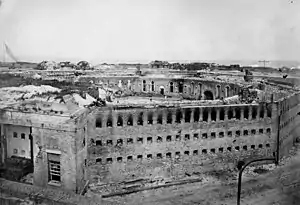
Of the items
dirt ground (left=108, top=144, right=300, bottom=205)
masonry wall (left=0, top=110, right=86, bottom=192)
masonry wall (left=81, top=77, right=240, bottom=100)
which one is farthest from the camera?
masonry wall (left=81, top=77, right=240, bottom=100)

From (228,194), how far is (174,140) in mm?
2584

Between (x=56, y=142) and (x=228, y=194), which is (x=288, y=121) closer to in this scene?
(x=228, y=194)

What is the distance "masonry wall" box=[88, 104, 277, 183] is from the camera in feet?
39.0

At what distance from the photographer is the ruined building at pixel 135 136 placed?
409 inches

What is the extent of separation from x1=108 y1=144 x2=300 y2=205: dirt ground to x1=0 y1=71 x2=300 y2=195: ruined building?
1.01m

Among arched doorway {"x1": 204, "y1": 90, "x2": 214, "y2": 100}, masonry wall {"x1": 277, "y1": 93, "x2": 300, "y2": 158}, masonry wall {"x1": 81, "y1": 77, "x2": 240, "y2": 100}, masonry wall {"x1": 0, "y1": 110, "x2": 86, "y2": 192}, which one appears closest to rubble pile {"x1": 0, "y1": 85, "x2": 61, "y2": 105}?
masonry wall {"x1": 0, "y1": 110, "x2": 86, "y2": 192}

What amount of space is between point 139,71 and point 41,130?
55.5ft

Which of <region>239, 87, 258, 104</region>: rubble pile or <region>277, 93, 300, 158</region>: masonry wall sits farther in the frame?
<region>239, 87, 258, 104</region>: rubble pile

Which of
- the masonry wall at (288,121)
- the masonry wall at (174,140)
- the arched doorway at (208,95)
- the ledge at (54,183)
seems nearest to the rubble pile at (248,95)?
the masonry wall at (174,140)

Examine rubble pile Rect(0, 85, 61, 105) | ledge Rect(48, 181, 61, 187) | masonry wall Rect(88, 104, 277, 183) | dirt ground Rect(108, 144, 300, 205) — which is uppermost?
rubble pile Rect(0, 85, 61, 105)

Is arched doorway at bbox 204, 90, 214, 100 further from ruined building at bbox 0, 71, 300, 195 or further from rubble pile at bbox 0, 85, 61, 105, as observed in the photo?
rubble pile at bbox 0, 85, 61, 105

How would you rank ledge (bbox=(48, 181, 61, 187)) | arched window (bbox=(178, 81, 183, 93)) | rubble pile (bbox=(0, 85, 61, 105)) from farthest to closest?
arched window (bbox=(178, 81, 183, 93)) → rubble pile (bbox=(0, 85, 61, 105)) → ledge (bbox=(48, 181, 61, 187))

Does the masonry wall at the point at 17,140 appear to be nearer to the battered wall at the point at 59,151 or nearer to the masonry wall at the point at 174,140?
the battered wall at the point at 59,151

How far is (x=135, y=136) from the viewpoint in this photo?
12203 millimetres
